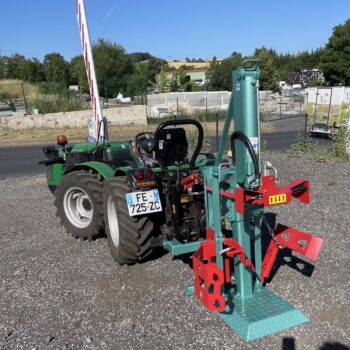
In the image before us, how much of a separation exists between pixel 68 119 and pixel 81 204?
68.4ft

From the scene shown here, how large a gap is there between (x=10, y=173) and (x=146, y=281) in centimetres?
937

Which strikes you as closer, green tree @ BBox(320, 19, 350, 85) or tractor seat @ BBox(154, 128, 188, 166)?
tractor seat @ BBox(154, 128, 188, 166)

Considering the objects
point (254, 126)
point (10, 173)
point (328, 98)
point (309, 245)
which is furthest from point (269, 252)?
point (328, 98)

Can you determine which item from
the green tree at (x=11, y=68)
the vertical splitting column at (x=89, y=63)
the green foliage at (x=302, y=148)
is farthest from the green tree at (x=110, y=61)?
the vertical splitting column at (x=89, y=63)

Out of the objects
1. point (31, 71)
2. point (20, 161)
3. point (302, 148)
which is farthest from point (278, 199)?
point (31, 71)

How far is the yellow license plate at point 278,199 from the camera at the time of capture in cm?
325

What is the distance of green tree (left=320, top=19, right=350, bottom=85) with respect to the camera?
39781mm

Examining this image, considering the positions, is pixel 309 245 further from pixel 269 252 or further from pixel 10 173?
pixel 10 173

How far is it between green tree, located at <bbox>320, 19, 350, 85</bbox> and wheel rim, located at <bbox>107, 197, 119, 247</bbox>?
39290 millimetres

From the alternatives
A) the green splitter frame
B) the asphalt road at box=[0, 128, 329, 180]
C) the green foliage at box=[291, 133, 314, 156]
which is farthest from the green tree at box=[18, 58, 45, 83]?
the green splitter frame

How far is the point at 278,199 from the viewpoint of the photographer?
10.8ft

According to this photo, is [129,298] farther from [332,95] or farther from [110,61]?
[110,61]

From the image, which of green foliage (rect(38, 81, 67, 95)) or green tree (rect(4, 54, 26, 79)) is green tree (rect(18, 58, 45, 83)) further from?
green foliage (rect(38, 81, 67, 95))

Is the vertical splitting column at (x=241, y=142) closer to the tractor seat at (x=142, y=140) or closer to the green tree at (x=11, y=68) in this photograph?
the tractor seat at (x=142, y=140)
